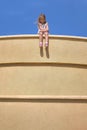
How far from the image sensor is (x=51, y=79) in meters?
12.5

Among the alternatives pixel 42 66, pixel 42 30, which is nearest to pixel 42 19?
pixel 42 30

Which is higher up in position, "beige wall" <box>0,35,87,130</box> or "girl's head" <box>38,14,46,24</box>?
"girl's head" <box>38,14,46,24</box>

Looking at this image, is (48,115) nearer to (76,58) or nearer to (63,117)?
(63,117)

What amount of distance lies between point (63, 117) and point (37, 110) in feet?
2.11

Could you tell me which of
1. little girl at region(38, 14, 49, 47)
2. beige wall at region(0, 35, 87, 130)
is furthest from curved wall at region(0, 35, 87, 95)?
little girl at region(38, 14, 49, 47)

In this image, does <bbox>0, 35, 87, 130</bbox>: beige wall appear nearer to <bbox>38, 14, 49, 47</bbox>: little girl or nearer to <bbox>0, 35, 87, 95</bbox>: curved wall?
<bbox>0, 35, 87, 95</bbox>: curved wall

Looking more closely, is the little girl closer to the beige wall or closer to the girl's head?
the girl's head

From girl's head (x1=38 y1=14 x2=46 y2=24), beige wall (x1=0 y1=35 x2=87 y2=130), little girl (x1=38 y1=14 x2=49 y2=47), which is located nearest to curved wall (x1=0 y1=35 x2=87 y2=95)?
beige wall (x1=0 y1=35 x2=87 y2=130)

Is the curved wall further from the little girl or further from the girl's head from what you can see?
the girl's head

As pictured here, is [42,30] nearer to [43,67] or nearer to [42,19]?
[42,19]

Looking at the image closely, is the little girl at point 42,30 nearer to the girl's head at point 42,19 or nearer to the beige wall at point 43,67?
the girl's head at point 42,19

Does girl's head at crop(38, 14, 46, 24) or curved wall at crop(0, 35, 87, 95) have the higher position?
girl's head at crop(38, 14, 46, 24)

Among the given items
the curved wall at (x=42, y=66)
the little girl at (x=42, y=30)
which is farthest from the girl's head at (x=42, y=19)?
the curved wall at (x=42, y=66)

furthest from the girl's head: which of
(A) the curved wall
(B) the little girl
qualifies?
(A) the curved wall
